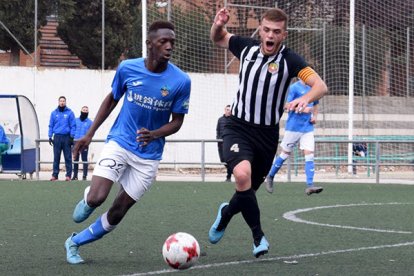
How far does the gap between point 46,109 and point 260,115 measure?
21.9 m

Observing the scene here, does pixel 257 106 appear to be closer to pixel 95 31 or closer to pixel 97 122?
pixel 97 122

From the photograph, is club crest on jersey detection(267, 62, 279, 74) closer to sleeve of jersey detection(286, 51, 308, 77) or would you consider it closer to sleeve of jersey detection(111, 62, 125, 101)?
sleeve of jersey detection(286, 51, 308, 77)

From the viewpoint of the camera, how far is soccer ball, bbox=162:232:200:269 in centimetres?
763

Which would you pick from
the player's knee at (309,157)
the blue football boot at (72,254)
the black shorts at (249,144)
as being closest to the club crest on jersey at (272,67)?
the black shorts at (249,144)

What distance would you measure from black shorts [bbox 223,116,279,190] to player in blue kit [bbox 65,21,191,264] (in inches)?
21.7

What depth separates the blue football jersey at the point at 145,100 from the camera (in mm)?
8344

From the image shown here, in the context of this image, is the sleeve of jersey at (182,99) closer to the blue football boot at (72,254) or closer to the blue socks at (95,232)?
the blue socks at (95,232)

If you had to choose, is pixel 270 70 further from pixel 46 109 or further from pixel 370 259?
pixel 46 109

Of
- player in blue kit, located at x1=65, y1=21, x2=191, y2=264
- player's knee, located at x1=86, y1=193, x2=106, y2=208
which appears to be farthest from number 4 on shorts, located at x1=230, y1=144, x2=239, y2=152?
player's knee, located at x1=86, y1=193, x2=106, y2=208

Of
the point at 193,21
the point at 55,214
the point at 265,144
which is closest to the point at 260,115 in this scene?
the point at 265,144

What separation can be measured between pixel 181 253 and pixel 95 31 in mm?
31561

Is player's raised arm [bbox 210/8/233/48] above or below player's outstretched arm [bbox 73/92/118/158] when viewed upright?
above

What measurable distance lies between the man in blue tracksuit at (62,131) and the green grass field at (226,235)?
6.28 metres

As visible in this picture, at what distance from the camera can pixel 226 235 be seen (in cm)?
1055
